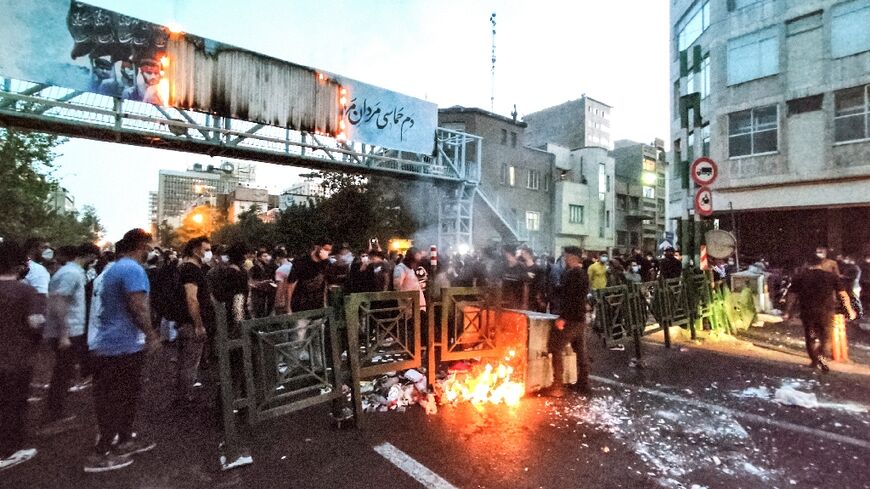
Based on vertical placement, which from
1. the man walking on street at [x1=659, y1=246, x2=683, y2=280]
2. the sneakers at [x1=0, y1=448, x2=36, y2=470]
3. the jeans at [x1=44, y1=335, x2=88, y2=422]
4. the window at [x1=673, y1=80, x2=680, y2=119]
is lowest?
the sneakers at [x1=0, y1=448, x2=36, y2=470]

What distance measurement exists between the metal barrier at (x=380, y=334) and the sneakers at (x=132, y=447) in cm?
192

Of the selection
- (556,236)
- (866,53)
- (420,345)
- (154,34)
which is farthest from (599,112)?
(420,345)

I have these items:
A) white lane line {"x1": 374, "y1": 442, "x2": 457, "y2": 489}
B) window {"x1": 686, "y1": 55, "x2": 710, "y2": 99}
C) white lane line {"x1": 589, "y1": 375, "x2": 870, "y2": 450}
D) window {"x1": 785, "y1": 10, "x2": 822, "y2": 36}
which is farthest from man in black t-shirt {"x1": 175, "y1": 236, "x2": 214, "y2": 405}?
window {"x1": 686, "y1": 55, "x2": 710, "y2": 99}

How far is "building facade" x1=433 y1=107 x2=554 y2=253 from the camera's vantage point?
26844mm

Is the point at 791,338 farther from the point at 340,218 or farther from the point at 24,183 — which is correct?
the point at 24,183

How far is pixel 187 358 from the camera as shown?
538 cm

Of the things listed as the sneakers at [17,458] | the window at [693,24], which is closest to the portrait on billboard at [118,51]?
the sneakers at [17,458]

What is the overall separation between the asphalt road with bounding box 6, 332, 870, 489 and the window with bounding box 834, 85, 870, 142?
16309 mm

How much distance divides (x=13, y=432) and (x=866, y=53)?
25.0 m

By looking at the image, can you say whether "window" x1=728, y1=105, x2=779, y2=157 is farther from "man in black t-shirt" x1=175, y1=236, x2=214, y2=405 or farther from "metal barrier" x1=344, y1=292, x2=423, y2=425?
"man in black t-shirt" x1=175, y1=236, x2=214, y2=405

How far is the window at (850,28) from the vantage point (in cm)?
1673

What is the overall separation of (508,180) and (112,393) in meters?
29.2

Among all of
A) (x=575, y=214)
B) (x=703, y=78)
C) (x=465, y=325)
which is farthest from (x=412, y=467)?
(x=575, y=214)

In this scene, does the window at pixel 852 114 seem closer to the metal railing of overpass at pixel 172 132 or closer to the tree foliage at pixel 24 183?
the metal railing of overpass at pixel 172 132
